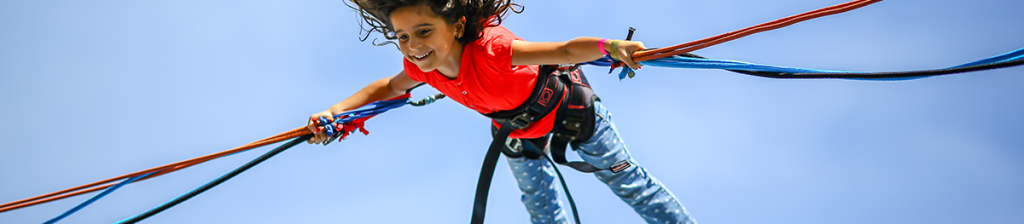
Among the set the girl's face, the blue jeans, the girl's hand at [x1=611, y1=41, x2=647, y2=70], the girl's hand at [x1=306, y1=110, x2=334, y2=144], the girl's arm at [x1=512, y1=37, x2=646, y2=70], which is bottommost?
the blue jeans

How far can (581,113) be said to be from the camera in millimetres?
2064

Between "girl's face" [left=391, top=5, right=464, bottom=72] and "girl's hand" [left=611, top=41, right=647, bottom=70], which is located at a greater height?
"girl's face" [left=391, top=5, right=464, bottom=72]

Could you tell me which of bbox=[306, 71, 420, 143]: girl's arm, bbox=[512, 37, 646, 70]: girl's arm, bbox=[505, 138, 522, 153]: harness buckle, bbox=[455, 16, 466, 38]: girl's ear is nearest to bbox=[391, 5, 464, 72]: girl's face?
bbox=[455, 16, 466, 38]: girl's ear

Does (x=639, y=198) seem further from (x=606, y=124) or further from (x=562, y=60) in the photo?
(x=562, y=60)

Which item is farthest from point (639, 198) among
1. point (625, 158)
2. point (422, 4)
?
point (422, 4)

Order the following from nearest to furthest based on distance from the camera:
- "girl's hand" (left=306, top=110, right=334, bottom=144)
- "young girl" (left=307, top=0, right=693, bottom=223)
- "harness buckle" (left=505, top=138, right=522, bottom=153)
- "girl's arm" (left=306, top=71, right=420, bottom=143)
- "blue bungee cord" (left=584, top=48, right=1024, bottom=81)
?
"blue bungee cord" (left=584, top=48, right=1024, bottom=81), "young girl" (left=307, top=0, right=693, bottom=223), "girl's hand" (left=306, top=110, right=334, bottom=144), "girl's arm" (left=306, top=71, right=420, bottom=143), "harness buckle" (left=505, top=138, right=522, bottom=153)

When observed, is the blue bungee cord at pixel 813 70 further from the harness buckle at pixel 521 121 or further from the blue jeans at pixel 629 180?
the blue jeans at pixel 629 180

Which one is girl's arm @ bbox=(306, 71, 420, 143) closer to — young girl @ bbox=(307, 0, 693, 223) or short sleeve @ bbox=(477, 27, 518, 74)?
young girl @ bbox=(307, 0, 693, 223)

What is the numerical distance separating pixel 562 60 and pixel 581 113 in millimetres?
630

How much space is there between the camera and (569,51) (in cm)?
142

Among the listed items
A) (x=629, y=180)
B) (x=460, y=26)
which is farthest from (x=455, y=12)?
(x=629, y=180)

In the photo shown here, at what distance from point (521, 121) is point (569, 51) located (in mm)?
601

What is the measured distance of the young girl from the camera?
152cm

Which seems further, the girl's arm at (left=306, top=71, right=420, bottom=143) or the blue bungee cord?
the girl's arm at (left=306, top=71, right=420, bottom=143)
